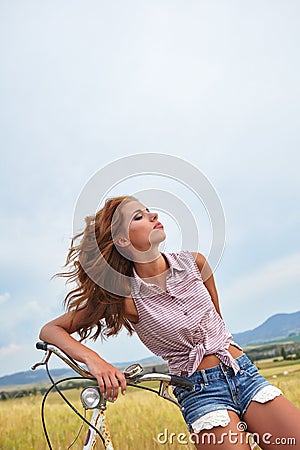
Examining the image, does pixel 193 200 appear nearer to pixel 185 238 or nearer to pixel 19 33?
pixel 185 238

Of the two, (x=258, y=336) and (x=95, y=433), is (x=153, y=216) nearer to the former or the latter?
(x=95, y=433)

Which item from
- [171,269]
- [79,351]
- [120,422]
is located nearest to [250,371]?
[171,269]

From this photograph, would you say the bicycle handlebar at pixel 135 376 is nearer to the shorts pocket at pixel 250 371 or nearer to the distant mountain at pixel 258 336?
the shorts pocket at pixel 250 371

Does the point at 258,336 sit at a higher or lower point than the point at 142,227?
higher

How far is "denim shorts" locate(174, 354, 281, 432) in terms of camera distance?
1.50m

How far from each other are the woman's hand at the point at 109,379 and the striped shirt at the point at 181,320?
254 millimetres

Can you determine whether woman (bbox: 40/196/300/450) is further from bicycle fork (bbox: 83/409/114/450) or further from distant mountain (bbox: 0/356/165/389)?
distant mountain (bbox: 0/356/165/389)

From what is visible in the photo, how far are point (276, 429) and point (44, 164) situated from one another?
354 cm

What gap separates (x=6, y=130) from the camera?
4695 millimetres

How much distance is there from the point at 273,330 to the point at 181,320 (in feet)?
10.7

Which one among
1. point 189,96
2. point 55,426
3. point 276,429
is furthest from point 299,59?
point 276,429

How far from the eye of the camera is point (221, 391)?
1.52 m

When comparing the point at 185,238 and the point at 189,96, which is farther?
the point at 189,96

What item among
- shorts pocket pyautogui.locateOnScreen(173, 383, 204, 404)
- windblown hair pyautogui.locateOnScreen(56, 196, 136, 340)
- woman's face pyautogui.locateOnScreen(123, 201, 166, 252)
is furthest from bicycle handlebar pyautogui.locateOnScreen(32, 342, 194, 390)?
woman's face pyautogui.locateOnScreen(123, 201, 166, 252)
